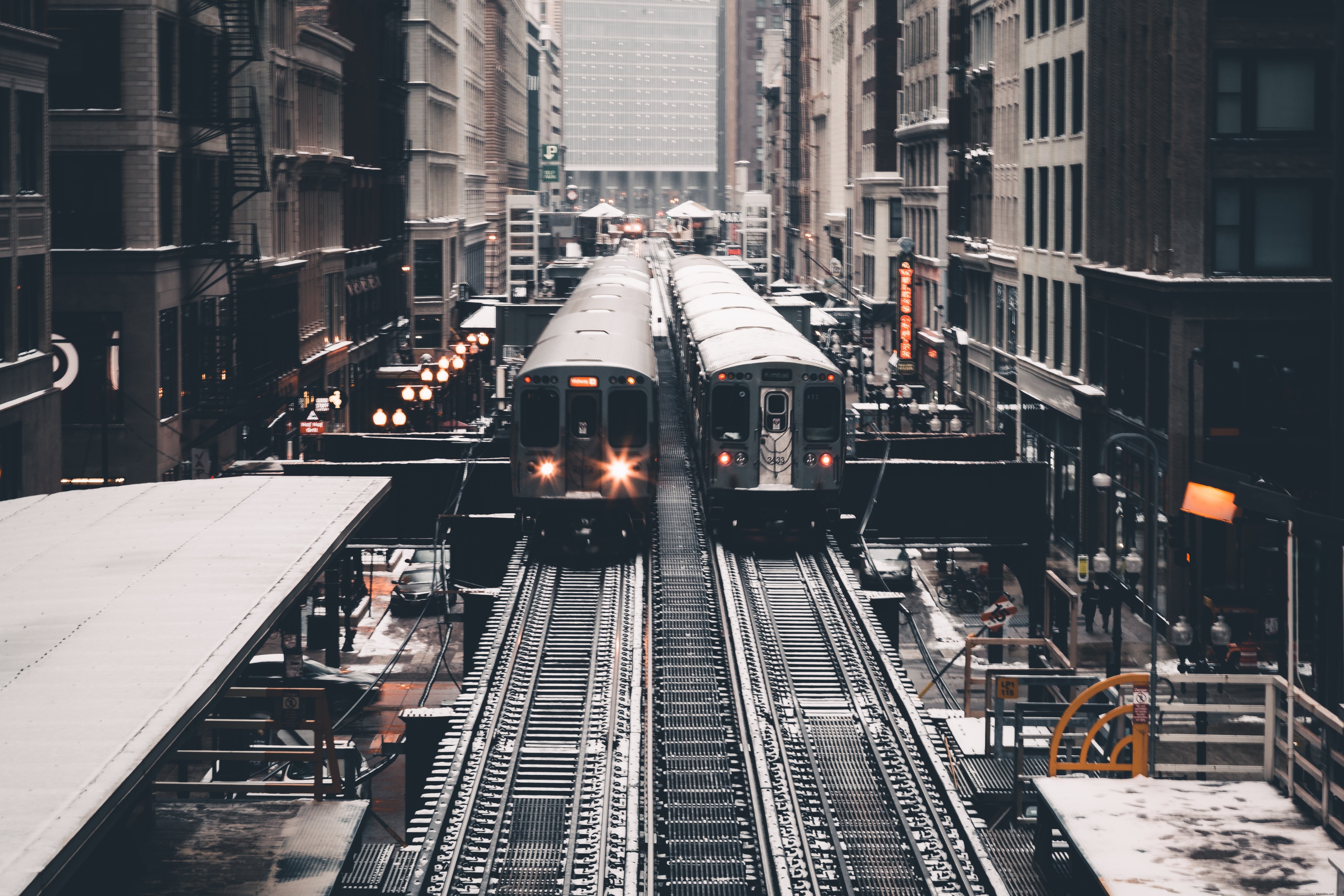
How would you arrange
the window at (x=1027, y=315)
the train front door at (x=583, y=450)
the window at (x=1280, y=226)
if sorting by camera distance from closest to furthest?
the train front door at (x=583, y=450) < the window at (x=1280, y=226) < the window at (x=1027, y=315)

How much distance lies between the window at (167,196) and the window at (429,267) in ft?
159

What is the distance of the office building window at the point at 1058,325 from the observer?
47.3m

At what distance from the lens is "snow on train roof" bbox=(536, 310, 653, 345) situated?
1353 inches

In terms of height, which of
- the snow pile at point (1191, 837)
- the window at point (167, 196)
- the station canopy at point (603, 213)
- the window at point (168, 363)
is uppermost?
the station canopy at point (603, 213)

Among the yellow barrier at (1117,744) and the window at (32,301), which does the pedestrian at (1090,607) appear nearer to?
the yellow barrier at (1117,744)

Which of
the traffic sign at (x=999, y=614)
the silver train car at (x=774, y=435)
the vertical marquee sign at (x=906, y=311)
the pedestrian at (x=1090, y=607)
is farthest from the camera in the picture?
the vertical marquee sign at (x=906, y=311)

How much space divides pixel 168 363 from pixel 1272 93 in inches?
1068

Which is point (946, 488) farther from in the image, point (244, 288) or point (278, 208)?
point (278, 208)

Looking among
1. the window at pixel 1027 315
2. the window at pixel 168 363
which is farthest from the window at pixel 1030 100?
the window at pixel 168 363

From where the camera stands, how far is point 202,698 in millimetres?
15180

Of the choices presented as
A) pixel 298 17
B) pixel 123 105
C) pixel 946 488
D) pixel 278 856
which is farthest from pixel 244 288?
pixel 278 856

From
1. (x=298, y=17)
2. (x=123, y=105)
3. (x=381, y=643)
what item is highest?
(x=298, y=17)

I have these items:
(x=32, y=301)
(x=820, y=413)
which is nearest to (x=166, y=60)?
(x=32, y=301)

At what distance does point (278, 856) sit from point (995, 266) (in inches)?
1712
